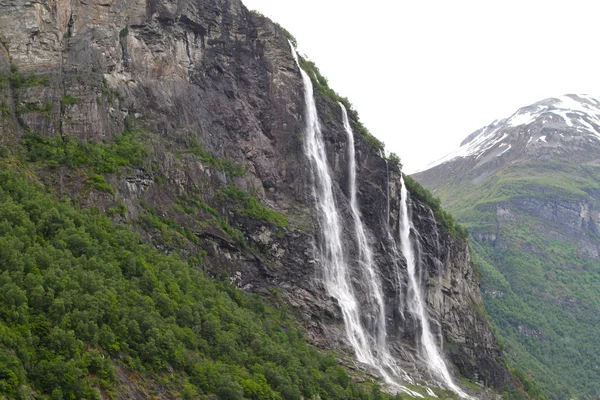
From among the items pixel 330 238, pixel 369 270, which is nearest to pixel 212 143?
A: pixel 330 238

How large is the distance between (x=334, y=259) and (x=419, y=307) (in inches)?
711

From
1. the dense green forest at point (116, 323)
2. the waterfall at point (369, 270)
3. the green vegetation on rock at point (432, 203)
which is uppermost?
the green vegetation on rock at point (432, 203)

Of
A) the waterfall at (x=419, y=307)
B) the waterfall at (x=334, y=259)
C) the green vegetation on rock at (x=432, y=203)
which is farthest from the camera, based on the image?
the green vegetation on rock at (x=432, y=203)

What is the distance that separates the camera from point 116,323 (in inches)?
2307

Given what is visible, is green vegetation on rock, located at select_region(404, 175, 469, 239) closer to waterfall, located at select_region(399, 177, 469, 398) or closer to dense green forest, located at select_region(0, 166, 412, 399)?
waterfall, located at select_region(399, 177, 469, 398)

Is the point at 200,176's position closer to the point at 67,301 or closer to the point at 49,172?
the point at 49,172

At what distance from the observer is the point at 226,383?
61750 millimetres

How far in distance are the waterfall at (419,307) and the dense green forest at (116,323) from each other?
25367 mm

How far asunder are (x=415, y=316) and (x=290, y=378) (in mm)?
38565

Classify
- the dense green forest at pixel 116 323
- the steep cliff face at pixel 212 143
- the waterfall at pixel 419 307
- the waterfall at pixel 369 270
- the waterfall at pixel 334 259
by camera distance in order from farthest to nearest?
the waterfall at pixel 419 307 → the waterfall at pixel 369 270 → the waterfall at pixel 334 259 → the steep cliff face at pixel 212 143 → the dense green forest at pixel 116 323

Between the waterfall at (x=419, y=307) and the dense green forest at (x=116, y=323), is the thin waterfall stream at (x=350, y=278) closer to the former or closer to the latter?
the waterfall at (x=419, y=307)

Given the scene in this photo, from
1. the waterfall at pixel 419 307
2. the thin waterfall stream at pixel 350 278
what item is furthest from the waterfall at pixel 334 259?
the waterfall at pixel 419 307

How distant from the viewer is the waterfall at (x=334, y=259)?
92250 mm

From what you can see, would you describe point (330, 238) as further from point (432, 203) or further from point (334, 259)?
point (432, 203)
